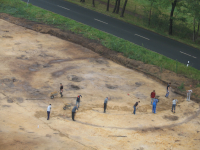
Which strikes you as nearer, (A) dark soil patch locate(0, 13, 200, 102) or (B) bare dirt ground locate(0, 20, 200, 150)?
(B) bare dirt ground locate(0, 20, 200, 150)

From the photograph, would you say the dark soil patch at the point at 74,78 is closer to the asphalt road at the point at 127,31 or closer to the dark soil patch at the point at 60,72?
the dark soil patch at the point at 60,72

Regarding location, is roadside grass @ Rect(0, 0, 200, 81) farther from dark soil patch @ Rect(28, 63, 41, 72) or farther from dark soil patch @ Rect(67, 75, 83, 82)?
dark soil patch @ Rect(28, 63, 41, 72)

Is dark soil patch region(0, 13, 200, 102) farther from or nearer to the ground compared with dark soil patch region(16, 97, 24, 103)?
farther from the ground

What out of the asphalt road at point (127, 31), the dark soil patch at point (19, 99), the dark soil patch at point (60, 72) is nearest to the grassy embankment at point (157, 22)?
the asphalt road at point (127, 31)

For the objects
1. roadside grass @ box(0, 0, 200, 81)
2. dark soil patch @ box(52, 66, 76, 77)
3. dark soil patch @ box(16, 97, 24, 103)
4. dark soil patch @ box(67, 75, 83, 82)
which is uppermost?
roadside grass @ box(0, 0, 200, 81)

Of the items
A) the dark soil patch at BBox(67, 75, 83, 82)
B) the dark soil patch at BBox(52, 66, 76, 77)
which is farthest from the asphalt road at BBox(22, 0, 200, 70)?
the dark soil patch at BBox(67, 75, 83, 82)

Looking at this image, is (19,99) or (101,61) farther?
(101,61)

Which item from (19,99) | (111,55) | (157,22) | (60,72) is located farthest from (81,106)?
(157,22)

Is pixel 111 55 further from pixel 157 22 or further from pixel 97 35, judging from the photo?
pixel 157 22
